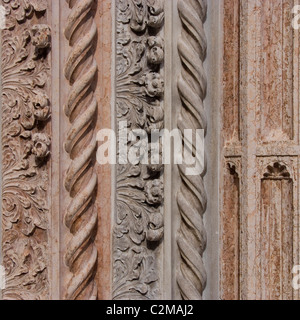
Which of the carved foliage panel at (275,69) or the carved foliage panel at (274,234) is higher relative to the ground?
the carved foliage panel at (275,69)

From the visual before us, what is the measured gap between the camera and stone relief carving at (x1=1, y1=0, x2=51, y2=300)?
5.56 ft

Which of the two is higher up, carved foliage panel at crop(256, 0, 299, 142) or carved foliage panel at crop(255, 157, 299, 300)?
carved foliage panel at crop(256, 0, 299, 142)

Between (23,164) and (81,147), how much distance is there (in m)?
0.23

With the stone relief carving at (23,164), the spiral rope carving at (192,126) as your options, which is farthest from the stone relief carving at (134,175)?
the stone relief carving at (23,164)

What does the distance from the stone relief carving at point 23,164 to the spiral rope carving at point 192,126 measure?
1.58 feet

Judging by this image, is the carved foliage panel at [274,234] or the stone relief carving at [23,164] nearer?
the carved foliage panel at [274,234]

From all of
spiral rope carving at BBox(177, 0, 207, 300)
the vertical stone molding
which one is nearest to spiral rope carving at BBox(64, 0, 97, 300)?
spiral rope carving at BBox(177, 0, 207, 300)

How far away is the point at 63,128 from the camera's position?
5.56ft

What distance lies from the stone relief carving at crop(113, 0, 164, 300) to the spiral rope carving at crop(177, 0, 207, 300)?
3.2 inches

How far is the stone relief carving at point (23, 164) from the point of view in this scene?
66.7 inches

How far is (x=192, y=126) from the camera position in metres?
1.66

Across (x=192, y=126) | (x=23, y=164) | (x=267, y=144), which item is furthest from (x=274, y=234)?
(x=23, y=164)

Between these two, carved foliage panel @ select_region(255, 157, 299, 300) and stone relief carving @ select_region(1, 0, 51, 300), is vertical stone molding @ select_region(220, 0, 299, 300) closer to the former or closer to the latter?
carved foliage panel @ select_region(255, 157, 299, 300)

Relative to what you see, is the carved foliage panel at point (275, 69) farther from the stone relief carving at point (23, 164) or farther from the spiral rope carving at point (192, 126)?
the stone relief carving at point (23, 164)
